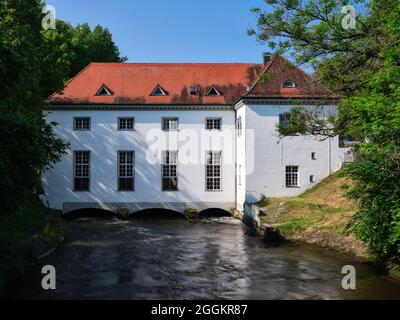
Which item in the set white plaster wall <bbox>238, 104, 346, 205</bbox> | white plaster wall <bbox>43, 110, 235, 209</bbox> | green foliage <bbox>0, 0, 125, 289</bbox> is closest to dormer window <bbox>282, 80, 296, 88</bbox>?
white plaster wall <bbox>238, 104, 346, 205</bbox>

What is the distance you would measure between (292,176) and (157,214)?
1102cm

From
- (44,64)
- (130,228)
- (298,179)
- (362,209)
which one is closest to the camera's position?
(362,209)

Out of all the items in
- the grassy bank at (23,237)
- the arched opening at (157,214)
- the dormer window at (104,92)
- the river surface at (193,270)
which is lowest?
the river surface at (193,270)

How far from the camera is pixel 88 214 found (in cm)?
3494

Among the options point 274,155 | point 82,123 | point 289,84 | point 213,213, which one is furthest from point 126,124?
point 289,84

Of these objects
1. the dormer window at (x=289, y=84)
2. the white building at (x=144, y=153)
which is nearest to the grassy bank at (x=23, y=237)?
the white building at (x=144, y=153)

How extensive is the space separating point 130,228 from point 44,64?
11171mm

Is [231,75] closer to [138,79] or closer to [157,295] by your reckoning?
[138,79]

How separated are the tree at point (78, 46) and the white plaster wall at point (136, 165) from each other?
426 centimetres

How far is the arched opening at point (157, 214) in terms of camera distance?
33938 millimetres

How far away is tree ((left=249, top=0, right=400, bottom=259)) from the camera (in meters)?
12.0

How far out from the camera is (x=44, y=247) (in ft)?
66.0

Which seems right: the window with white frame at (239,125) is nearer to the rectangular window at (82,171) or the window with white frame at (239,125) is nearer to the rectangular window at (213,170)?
the rectangular window at (213,170)
